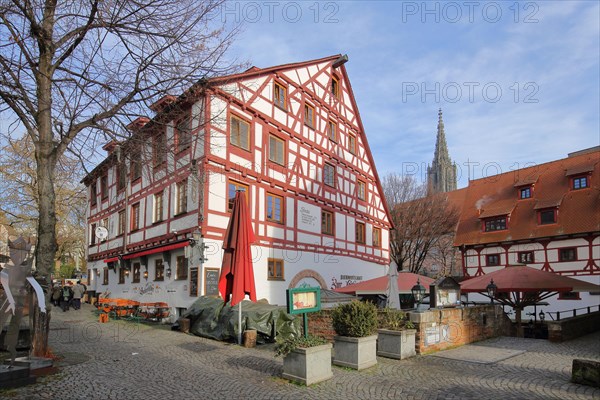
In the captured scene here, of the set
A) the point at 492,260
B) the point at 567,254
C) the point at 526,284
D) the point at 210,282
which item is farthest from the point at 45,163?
the point at 492,260

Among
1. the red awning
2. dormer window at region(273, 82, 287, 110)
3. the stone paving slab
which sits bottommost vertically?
the stone paving slab

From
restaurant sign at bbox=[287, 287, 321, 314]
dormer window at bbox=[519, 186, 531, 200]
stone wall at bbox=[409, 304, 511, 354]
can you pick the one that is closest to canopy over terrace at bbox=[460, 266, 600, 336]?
stone wall at bbox=[409, 304, 511, 354]

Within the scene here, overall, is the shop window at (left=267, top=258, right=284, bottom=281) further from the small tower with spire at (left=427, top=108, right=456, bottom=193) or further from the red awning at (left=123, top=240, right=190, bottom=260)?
the small tower with spire at (left=427, top=108, right=456, bottom=193)

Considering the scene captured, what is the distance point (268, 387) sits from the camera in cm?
771

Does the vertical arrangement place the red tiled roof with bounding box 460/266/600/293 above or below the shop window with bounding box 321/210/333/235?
below

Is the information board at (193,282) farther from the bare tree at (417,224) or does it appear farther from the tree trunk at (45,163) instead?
the bare tree at (417,224)

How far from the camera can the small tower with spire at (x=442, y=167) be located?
80438mm

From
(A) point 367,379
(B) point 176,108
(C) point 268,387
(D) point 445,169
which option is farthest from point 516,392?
(D) point 445,169

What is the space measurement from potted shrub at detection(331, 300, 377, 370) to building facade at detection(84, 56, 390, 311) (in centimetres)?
573

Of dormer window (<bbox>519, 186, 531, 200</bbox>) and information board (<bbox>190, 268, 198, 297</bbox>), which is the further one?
dormer window (<bbox>519, 186, 531, 200</bbox>)

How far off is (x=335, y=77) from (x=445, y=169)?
61067mm

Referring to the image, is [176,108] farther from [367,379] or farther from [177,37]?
[367,379]

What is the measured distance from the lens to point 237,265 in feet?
37.7

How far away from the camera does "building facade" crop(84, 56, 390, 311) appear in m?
16.9
